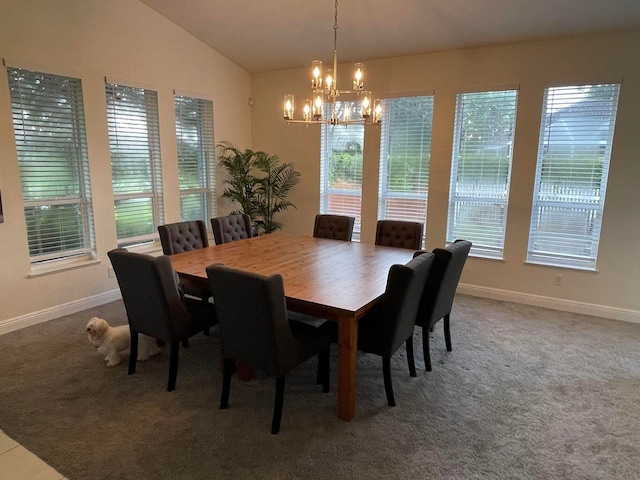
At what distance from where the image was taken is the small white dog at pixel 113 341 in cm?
301

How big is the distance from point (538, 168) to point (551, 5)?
1.54 m

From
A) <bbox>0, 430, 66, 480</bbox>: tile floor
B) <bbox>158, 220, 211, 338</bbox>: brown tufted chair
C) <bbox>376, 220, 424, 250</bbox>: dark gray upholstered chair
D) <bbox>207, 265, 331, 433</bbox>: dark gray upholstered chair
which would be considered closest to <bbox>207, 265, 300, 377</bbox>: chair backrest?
<bbox>207, 265, 331, 433</bbox>: dark gray upholstered chair

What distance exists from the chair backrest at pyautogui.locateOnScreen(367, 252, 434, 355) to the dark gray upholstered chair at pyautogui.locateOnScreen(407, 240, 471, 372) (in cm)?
27

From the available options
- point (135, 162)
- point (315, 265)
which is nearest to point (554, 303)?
point (315, 265)

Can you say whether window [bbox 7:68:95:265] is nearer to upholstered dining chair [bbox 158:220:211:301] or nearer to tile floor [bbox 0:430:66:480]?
upholstered dining chair [bbox 158:220:211:301]

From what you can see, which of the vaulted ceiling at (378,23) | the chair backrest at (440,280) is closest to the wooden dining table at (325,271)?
the chair backrest at (440,280)

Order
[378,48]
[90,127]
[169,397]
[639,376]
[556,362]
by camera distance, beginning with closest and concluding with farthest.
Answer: [169,397] < [639,376] < [556,362] < [90,127] < [378,48]

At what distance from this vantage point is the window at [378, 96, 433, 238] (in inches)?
196

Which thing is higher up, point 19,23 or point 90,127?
point 19,23

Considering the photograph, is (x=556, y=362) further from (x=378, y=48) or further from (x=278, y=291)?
(x=378, y=48)

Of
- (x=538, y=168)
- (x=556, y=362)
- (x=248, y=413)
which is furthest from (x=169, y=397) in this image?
(x=538, y=168)

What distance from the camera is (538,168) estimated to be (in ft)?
14.5

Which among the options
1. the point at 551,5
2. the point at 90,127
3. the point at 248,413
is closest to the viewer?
the point at 248,413

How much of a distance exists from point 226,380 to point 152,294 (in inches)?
28.1
